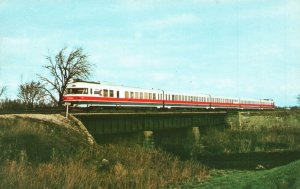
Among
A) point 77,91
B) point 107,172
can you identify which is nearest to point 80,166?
point 107,172

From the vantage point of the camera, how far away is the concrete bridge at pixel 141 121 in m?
29.9

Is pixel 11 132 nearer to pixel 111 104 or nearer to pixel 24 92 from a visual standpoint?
pixel 111 104

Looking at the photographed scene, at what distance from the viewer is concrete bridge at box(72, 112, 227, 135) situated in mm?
29894

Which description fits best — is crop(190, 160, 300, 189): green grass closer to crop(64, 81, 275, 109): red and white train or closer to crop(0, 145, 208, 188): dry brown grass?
crop(0, 145, 208, 188): dry brown grass

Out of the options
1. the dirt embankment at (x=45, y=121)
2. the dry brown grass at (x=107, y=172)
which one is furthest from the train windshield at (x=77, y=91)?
the dry brown grass at (x=107, y=172)

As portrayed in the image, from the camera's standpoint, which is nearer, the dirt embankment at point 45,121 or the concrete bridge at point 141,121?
the dirt embankment at point 45,121

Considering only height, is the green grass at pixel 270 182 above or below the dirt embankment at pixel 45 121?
below

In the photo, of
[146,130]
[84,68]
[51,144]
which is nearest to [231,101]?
[84,68]

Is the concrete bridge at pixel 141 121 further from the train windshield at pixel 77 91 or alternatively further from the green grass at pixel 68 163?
the green grass at pixel 68 163

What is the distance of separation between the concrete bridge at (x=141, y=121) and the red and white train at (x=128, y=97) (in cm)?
296

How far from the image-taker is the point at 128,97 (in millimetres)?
40750

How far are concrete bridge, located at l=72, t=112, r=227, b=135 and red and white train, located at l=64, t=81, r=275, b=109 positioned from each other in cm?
296

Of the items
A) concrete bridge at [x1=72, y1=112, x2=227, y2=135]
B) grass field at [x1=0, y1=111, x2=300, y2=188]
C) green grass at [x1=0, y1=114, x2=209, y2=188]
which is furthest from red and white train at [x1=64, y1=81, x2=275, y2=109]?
green grass at [x1=0, y1=114, x2=209, y2=188]

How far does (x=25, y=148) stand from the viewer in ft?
58.6
